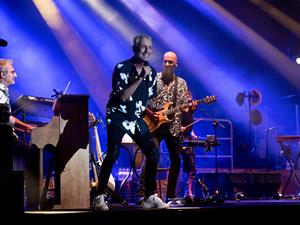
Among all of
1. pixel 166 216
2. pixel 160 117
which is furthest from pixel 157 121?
pixel 166 216

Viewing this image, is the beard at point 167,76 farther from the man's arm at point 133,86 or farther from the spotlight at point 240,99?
the spotlight at point 240,99

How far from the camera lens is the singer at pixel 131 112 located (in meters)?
6.65

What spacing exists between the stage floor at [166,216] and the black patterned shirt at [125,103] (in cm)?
109

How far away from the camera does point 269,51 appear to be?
16.1m

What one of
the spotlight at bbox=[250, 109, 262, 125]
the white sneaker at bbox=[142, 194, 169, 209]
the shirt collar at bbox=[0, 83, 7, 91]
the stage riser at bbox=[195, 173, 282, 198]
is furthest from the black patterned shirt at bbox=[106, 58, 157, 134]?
the spotlight at bbox=[250, 109, 262, 125]

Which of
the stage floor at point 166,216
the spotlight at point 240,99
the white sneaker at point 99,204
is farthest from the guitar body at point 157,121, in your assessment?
the spotlight at point 240,99

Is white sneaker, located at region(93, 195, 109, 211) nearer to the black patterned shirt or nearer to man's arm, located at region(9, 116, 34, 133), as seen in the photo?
the black patterned shirt

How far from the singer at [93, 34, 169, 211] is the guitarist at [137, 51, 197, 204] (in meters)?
1.64

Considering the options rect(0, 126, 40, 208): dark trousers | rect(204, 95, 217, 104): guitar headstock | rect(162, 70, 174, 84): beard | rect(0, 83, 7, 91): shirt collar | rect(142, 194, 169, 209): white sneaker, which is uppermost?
rect(162, 70, 174, 84): beard

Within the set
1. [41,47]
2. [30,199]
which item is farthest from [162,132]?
[41,47]

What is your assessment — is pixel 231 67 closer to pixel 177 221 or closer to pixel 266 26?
pixel 266 26

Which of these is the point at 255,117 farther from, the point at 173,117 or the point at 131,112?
the point at 131,112

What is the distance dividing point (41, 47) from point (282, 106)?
7402 mm

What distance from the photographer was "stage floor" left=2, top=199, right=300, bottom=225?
573cm
